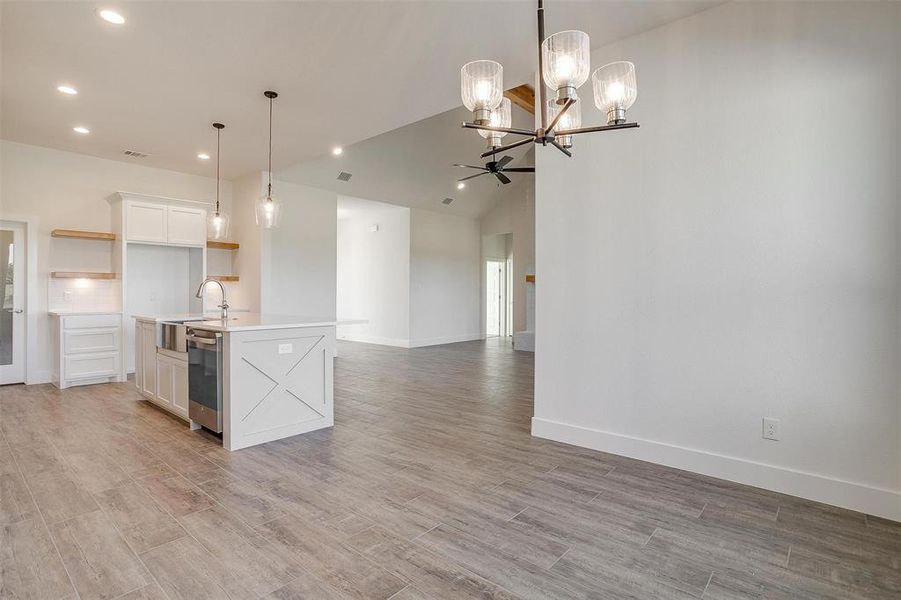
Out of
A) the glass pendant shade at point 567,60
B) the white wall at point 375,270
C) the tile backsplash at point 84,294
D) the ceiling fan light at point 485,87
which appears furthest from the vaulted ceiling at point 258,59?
the white wall at point 375,270

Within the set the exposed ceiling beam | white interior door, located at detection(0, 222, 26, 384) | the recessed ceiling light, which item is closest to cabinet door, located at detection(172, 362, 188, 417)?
the recessed ceiling light

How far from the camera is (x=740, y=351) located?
2828mm

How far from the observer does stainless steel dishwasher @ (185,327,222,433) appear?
11.3 ft

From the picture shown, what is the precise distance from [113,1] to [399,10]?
180cm

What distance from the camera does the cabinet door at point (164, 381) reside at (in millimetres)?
4180

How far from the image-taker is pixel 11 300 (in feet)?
18.2

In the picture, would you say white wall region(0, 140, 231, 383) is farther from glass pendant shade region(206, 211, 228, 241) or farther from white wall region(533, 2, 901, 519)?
white wall region(533, 2, 901, 519)

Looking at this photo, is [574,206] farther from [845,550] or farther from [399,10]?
[845,550]

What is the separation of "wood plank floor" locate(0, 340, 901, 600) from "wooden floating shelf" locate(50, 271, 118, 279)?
8.55 ft

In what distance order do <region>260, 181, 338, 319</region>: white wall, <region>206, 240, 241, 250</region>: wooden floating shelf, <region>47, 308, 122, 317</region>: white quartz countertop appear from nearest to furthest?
<region>47, 308, 122, 317</region>: white quartz countertop → <region>206, 240, 241, 250</region>: wooden floating shelf → <region>260, 181, 338, 319</region>: white wall

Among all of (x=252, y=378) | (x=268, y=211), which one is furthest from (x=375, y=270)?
(x=252, y=378)

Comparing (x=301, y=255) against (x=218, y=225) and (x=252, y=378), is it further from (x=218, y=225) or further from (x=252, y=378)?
(x=252, y=378)

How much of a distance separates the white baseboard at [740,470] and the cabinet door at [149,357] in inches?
149

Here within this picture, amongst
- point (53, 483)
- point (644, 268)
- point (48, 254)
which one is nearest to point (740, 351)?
point (644, 268)
